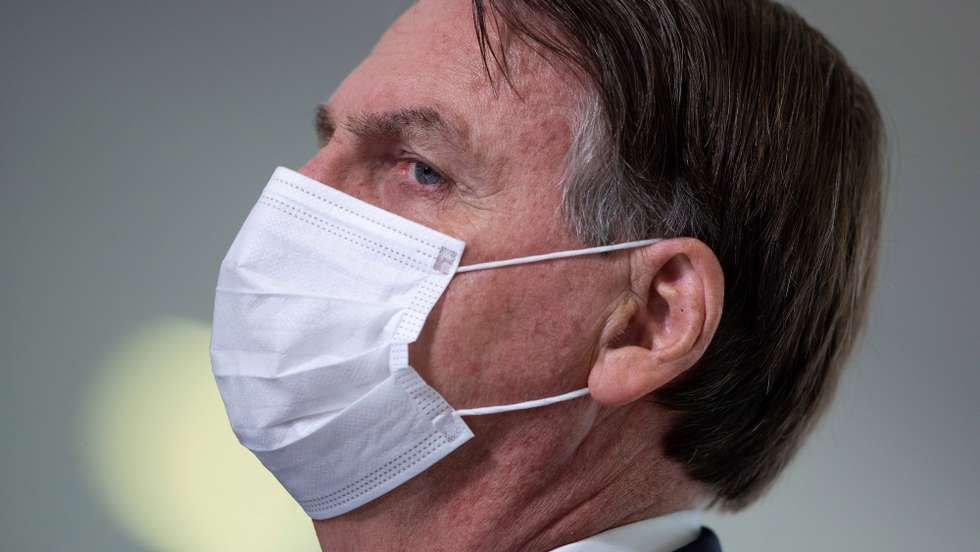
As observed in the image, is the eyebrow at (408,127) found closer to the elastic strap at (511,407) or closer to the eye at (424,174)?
the eye at (424,174)

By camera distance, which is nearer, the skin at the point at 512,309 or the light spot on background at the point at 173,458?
the skin at the point at 512,309

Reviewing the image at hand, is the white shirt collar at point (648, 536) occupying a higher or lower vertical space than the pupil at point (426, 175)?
lower

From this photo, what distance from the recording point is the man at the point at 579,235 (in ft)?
4.38

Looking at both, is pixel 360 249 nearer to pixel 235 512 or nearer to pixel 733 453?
pixel 733 453

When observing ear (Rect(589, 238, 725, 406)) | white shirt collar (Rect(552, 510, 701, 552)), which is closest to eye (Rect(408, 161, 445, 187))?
ear (Rect(589, 238, 725, 406))

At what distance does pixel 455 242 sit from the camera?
1320 millimetres

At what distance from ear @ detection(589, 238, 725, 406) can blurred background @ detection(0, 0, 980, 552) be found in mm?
1470

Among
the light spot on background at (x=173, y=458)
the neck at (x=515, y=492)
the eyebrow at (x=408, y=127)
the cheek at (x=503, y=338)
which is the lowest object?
the light spot on background at (x=173, y=458)

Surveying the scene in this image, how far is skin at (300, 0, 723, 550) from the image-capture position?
1324 millimetres

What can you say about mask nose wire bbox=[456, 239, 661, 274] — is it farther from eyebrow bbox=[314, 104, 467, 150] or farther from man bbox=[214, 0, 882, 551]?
eyebrow bbox=[314, 104, 467, 150]

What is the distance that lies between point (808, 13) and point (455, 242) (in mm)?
1859

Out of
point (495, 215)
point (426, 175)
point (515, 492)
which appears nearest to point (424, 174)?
point (426, 175)

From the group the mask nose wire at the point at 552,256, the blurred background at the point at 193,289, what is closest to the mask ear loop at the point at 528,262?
the mask nose wire at the point at 552,256

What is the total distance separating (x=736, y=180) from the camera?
143 centimetres
